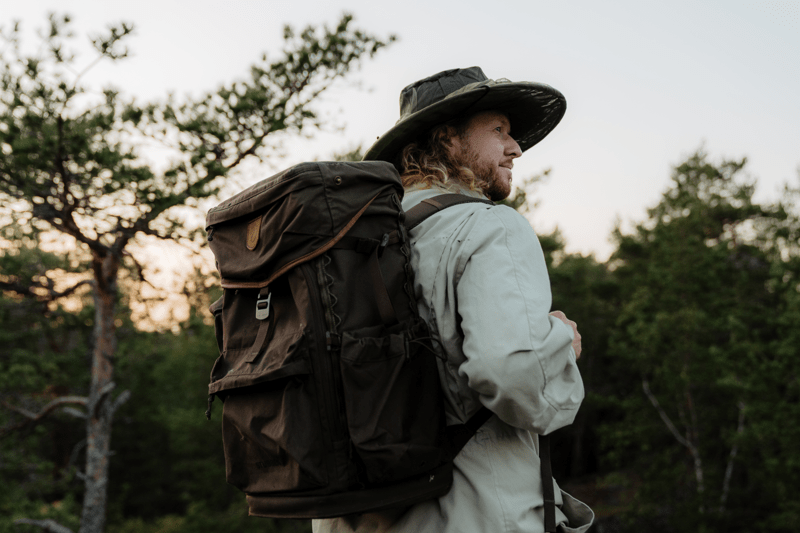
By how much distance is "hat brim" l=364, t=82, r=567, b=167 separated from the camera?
180 centimetres

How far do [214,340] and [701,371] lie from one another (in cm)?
1696

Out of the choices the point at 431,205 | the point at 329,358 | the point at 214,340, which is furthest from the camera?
the point at 214,340

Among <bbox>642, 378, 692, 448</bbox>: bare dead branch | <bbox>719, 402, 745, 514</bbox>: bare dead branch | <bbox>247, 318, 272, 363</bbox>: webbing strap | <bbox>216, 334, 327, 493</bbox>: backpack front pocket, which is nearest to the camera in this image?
<bbox>216, 334, 327, 493</bbox>: backpack front pocket

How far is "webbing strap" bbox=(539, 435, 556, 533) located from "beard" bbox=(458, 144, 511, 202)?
787 millimetres

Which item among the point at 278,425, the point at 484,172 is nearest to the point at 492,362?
the point at 278,425

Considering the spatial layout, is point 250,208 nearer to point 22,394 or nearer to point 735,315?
point 22,394

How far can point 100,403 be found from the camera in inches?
372

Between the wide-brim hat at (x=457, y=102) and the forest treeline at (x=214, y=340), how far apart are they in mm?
5522

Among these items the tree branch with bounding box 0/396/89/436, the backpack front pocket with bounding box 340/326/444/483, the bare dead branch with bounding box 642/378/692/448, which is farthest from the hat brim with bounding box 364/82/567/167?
the bare dead branch with bounding box 642/378/692/448

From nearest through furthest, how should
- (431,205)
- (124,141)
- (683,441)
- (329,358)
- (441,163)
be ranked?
(329,358) < (431,205) < (441,163) < (124,141) < (683,441)

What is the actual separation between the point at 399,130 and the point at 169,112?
6353 mm

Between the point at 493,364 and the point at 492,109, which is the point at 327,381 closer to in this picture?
the point at 493,364

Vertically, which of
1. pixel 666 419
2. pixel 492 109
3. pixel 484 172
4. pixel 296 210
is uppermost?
pixel 492 109

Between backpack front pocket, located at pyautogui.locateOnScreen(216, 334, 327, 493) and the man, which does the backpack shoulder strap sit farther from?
backpack front pocket, located at pyautogui.locateOnScreen(216, 334, 327, 493)
